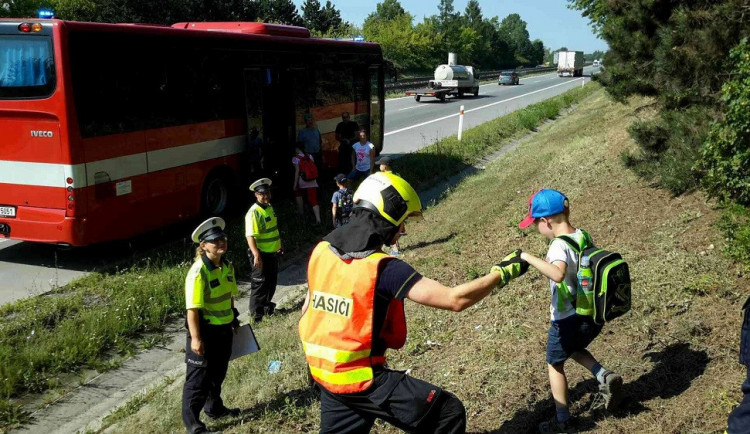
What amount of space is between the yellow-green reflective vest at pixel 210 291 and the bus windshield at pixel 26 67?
15.9 feet

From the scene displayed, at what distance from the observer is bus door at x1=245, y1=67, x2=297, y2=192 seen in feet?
40.8

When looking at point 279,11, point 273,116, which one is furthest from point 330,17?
point 273,116

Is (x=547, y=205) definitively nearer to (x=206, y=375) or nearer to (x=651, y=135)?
(x=206, y=375)

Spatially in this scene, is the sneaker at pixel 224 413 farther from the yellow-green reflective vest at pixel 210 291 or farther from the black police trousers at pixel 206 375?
the yellow-green reflective vest at pixel 210 291

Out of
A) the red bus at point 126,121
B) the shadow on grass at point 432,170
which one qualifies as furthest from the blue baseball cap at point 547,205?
the shadow on grass at point 432,170

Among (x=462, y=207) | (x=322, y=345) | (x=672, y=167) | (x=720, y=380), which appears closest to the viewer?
(x=322, y=345)

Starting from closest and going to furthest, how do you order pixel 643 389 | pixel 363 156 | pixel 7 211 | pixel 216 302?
1. pixel 643 389
2. pixel 216 302
3. pixel 7 211
4. pixel 363 156

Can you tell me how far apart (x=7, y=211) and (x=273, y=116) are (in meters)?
5.20

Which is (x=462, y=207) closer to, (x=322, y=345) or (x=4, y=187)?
(x=4, y=187)

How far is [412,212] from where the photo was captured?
327 centimetres

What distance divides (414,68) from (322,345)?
7571 cm

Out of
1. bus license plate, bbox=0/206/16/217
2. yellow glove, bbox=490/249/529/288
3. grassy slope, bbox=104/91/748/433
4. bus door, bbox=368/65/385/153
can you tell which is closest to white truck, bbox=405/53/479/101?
A: bus door, bbox=368/65/385/153

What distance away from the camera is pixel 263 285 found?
788 centimetres

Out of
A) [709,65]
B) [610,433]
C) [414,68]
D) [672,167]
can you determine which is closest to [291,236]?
[672,167]
